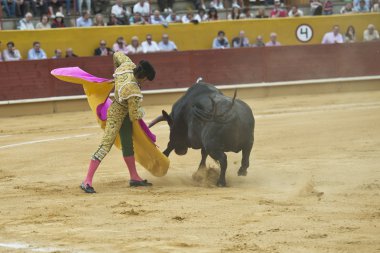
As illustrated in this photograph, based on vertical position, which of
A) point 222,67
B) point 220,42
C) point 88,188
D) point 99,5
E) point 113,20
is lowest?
point 222,67

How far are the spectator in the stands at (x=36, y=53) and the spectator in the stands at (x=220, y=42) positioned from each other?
3.52 metres

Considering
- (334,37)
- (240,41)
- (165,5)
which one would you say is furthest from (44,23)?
(334,37)

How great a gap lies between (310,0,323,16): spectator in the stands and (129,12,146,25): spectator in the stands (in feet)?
13.1

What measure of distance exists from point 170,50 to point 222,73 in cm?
108

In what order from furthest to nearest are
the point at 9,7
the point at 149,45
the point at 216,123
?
the point at 149,45, the point at 9,7, the point at 216,123

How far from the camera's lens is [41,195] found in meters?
7.34

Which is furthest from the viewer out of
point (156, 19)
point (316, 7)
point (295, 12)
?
point (316, 7)

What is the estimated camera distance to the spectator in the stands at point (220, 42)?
17.2m

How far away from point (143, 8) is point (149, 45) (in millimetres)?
1079

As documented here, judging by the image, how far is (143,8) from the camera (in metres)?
17.2

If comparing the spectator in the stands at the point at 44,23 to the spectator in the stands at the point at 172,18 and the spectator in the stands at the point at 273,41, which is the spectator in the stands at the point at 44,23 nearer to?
the spectator in the stands at the point at 172,18

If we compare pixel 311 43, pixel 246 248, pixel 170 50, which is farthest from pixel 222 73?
pixel 246 248

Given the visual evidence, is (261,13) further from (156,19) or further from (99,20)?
(99,20)

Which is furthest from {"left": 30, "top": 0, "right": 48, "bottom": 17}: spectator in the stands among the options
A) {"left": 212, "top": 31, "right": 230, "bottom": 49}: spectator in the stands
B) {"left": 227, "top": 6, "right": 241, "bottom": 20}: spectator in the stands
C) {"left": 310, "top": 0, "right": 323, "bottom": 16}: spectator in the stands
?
{"left": 310, "top": 0, "right": 323, "bottom": 16}: spectator in the stands
